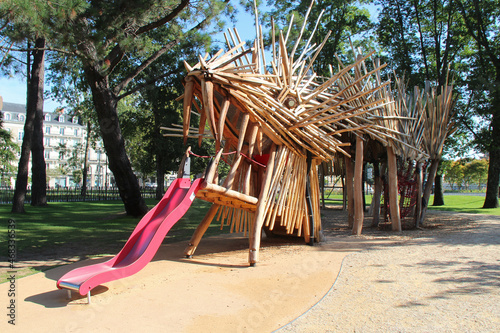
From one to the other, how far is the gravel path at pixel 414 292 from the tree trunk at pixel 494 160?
20.3ft

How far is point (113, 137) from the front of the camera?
12.8 meters

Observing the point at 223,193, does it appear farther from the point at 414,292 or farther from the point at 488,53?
the point at 488,53

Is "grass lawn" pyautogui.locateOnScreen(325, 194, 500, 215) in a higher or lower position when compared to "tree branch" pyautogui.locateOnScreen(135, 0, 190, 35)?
lower

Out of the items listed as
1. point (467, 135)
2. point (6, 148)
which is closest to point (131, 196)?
point (467, 135)

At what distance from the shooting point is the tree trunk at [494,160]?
483 inches

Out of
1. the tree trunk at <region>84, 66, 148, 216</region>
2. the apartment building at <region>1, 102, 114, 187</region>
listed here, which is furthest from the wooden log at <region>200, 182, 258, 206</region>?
the apartment building at <region>1, 102, 114, 187</region>

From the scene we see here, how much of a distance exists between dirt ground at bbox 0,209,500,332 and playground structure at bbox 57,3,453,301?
44 cm

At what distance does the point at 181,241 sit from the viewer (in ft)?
30.3

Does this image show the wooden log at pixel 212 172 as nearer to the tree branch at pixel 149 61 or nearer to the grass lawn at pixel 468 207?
the tree branch at pixel 149 61

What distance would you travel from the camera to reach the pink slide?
4.54 metres

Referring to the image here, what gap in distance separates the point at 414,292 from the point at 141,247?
12.3ft

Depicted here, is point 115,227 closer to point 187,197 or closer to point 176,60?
point 187,197

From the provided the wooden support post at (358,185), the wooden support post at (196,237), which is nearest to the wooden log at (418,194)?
the wooden support post at (358,185)

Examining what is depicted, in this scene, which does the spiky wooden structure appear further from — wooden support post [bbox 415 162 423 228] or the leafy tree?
wooden support post [bbox 415 162 423 228]
